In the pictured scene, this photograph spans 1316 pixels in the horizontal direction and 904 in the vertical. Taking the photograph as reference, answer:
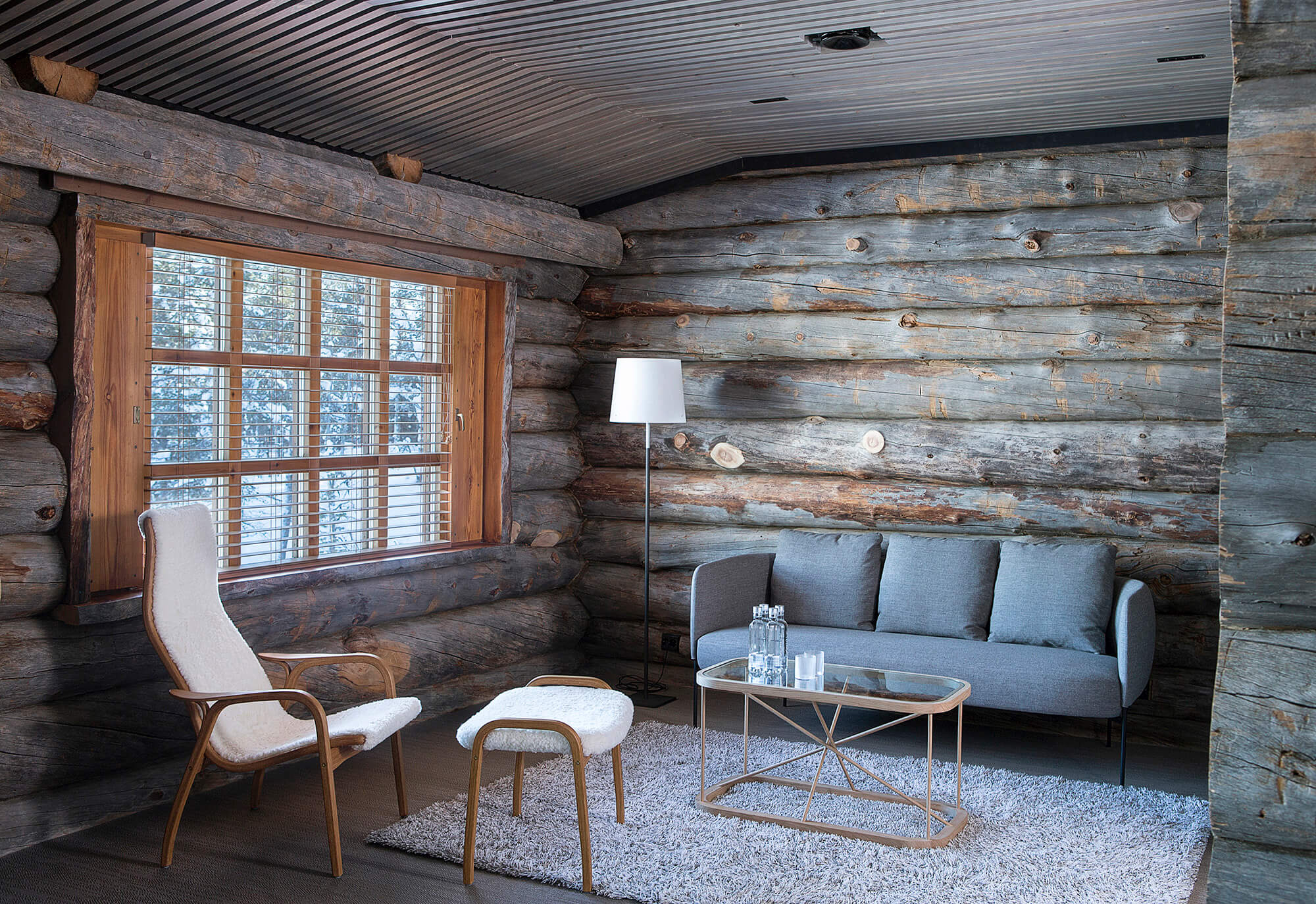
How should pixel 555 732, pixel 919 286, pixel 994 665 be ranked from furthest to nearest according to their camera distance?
pixel 919 286, pixel 994 665, pixel 555 732

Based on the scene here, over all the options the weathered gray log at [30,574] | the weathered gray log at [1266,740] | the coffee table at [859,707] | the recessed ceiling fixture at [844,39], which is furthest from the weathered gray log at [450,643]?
the weathered gray log at [1266,740]

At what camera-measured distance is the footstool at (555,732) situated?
3672mm

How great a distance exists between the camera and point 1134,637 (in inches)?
185

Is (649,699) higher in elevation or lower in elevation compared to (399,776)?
lower

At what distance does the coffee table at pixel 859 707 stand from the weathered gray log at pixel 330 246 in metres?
2.55

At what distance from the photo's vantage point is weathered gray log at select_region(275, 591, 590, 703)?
5199 millimetres

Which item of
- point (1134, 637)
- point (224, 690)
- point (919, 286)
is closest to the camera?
point (224, 690)

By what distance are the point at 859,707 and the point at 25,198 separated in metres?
3.60

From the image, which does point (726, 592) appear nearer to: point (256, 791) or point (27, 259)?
point (256, 791)

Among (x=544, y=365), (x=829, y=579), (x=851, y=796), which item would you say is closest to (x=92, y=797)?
(x=851, y=796)

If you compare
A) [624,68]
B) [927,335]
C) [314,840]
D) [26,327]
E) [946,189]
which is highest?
[624,68]

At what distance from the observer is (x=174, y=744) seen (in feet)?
14.7

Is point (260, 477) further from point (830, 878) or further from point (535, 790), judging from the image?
point (830, 878)

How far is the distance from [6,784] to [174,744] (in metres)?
0.68
